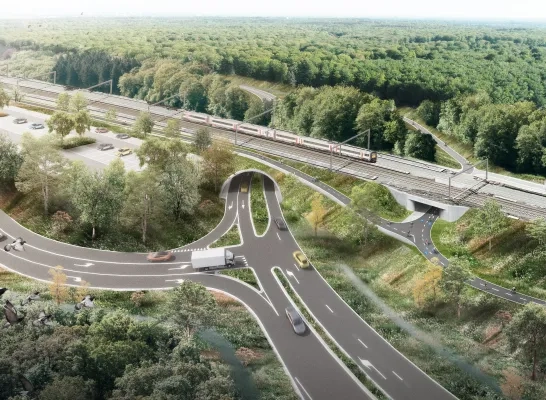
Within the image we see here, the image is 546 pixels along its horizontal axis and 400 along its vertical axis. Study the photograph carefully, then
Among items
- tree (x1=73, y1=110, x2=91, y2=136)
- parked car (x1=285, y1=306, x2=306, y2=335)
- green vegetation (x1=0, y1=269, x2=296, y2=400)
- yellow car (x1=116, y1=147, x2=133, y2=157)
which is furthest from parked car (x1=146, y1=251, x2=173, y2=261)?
tree (x1=73, y1=110, x2=91, y2=136)

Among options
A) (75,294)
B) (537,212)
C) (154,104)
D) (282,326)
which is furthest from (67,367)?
→ (154,104)

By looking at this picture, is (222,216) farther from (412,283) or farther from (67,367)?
(67,367)

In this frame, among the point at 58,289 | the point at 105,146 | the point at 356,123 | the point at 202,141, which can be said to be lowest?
the point at 58,289

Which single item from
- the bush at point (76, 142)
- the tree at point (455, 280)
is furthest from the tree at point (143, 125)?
the tree at point (455, 280)

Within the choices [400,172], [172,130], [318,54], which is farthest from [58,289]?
[318,54]

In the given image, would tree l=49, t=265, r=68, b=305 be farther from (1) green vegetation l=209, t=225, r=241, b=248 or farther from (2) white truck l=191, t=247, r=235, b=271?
(1) green vegetation l=209, t=225, r=241, b=248

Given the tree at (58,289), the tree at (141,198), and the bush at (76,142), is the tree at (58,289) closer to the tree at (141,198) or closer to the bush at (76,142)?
the tree at (141,198)

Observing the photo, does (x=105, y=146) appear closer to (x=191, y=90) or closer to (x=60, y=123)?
(x=60, y=123)
